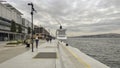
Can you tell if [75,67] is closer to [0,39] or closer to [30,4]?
[30,4]

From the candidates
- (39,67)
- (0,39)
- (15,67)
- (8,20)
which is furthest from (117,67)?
(8,20)

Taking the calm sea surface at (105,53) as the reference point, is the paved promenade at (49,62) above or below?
above

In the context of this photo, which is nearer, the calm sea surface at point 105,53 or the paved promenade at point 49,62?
the paved promenade at point 49,62

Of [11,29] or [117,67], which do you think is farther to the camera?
[11,29]

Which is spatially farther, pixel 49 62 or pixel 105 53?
pixel 105 53

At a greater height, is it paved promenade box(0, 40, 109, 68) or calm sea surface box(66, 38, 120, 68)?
paved promenade box(0, 40, 109, 68)

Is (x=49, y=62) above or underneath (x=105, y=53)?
above

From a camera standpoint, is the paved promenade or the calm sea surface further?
the calm sea surface

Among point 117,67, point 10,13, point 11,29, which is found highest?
point 10,13

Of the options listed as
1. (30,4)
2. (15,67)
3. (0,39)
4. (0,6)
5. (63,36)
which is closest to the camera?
(15,67)

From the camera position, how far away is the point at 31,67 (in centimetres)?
1148

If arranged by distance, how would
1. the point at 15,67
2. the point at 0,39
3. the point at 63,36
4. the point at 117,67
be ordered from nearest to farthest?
1. the point at 15,67
2. the point at 117,67
3. the point at 0,39
4. the point at 63,36

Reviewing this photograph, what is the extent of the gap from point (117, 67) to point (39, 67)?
9156 mm

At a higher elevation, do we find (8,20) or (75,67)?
(8,20)
